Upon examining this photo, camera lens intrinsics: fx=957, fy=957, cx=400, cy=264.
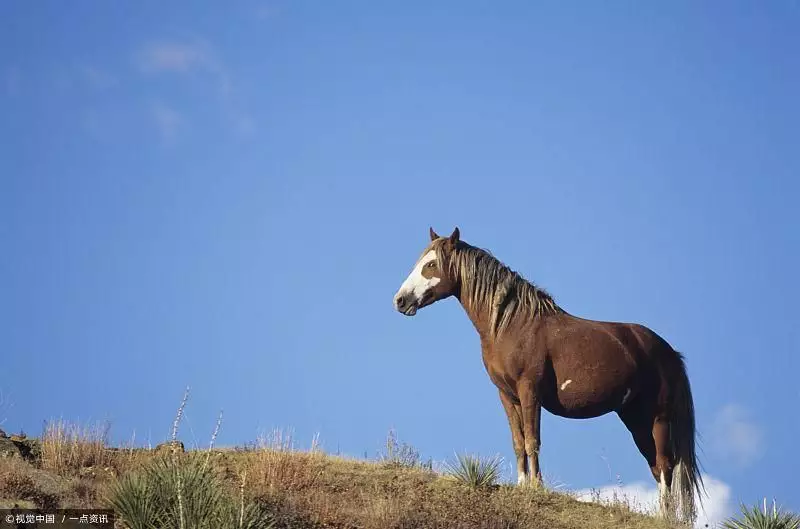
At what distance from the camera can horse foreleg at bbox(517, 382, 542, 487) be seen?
13234 mm

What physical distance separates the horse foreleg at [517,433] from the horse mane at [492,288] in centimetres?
103

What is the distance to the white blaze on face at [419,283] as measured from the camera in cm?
1410

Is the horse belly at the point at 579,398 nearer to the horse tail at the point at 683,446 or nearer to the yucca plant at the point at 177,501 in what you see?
the horse tail at the point at 683,446

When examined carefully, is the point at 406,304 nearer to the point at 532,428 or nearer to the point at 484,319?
the point at 484,319

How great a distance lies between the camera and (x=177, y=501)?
9.76 meters

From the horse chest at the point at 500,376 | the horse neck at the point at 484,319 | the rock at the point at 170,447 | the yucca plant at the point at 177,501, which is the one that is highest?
the horse neck at the point at 484,319

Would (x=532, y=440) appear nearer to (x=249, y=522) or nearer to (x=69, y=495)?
(x=249, y=522)

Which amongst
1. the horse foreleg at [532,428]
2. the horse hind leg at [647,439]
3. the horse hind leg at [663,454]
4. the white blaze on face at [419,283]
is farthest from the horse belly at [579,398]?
the white blaze on face at [419,283]

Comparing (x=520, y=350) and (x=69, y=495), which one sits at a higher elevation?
(x=520, y=350)

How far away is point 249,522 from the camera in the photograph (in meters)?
9.12

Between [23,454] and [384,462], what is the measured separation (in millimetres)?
5056

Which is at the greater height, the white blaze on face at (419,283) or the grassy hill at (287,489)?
the white blaze on face at (419,283)

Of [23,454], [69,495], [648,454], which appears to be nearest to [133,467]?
[69,495]

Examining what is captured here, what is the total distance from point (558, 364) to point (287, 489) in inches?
169
